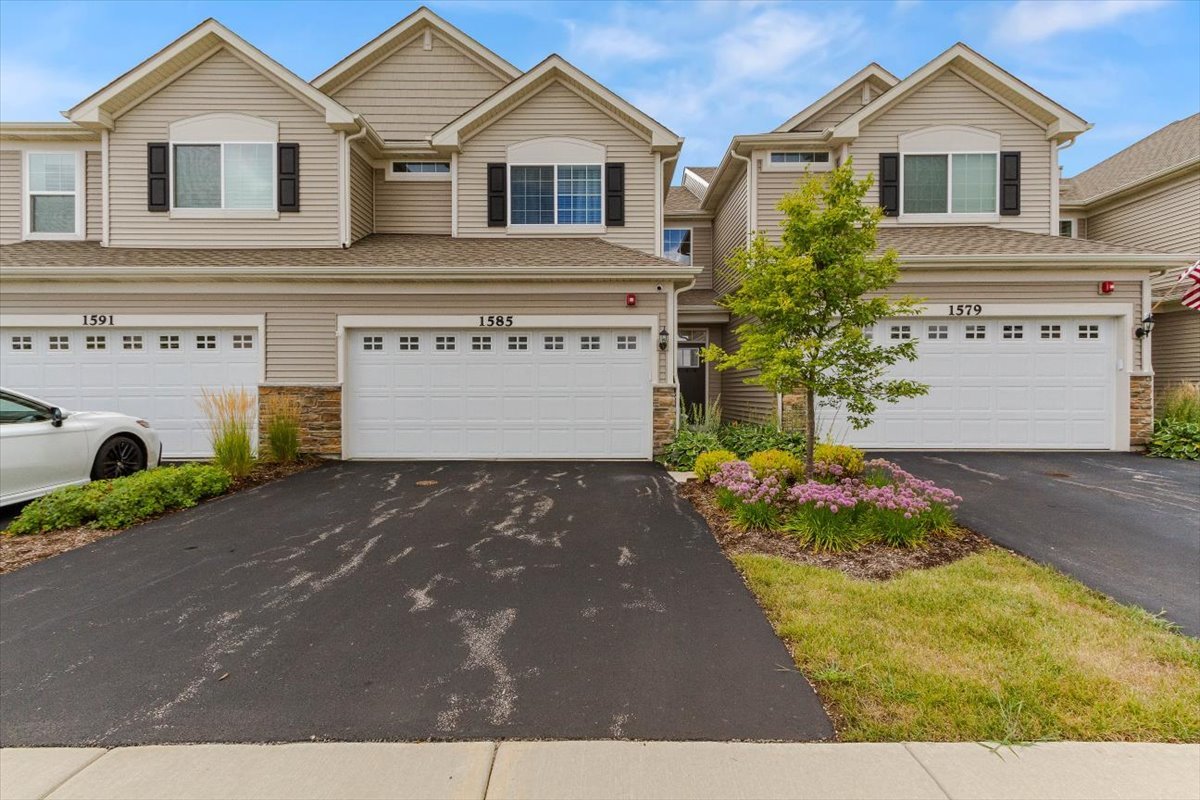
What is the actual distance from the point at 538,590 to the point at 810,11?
17.7m

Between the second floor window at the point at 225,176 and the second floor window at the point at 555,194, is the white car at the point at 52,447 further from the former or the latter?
the second floor window at the point at 555,194

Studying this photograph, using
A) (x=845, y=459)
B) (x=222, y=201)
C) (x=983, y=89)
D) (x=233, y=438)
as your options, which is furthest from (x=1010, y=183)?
(x=222, y=201)

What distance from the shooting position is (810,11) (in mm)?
15109

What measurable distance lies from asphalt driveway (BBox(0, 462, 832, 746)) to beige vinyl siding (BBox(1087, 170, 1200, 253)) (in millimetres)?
14454

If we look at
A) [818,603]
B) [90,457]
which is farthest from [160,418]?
[818,603]

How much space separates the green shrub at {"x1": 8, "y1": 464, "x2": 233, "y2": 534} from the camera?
5.48 metres

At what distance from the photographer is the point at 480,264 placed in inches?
369

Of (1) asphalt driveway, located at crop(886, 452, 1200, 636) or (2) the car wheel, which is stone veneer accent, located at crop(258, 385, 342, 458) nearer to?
(2) the car wheel

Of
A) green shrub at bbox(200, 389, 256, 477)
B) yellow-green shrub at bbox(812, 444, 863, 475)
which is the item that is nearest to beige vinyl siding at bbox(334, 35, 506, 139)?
green shrub at bbox(200, 389, 256, 477)

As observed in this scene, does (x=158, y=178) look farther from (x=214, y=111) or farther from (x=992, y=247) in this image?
(x=992, y=247)

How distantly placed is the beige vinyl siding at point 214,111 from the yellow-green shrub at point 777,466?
8.86 m

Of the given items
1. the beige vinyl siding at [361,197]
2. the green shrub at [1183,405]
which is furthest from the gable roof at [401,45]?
the green shrub at [1183,405]

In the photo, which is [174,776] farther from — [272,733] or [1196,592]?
[1196,592]

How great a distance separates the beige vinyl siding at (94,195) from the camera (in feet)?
35.2
